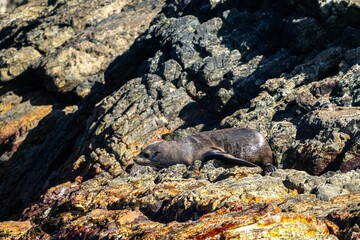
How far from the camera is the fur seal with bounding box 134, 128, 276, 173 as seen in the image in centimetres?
1305

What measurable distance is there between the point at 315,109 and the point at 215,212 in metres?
5.96

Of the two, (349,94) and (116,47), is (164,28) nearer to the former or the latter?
(116,47)

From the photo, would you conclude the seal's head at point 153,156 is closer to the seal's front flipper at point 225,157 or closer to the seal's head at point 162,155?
the seal's head at point 162,155

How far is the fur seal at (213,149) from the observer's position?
1305cm

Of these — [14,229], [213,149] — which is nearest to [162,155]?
[213,149]

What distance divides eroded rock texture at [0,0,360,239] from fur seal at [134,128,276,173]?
1.12 ft

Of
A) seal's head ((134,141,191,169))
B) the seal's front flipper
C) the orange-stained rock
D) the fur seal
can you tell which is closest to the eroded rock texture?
the orange-stained rock

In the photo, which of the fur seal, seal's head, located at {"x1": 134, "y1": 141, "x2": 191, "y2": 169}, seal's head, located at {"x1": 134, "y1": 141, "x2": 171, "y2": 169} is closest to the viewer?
the fur seal

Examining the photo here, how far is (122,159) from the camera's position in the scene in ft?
51.5

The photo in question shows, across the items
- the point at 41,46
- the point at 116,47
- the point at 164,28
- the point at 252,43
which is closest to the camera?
the point at 252,43

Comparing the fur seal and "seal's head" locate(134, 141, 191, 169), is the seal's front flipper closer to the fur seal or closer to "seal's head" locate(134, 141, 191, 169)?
the fur seal

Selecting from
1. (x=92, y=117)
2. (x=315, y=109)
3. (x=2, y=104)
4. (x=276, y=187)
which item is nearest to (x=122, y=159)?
(x=92, y=117)

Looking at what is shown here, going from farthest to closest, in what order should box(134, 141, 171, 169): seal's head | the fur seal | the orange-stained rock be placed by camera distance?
box(134, 141, 171, 169): seal's head
the fur seal
the orange-stained rock

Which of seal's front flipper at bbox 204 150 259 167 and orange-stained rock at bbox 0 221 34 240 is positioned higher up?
orange-stained rock at bbox 0 221 34 240
